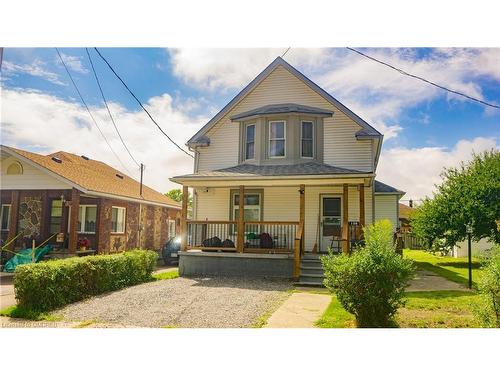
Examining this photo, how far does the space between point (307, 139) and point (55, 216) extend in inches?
383

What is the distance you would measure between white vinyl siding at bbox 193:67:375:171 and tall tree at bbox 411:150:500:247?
472cm

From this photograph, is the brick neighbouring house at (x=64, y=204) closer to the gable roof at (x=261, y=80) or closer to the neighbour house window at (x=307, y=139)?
the gable roof at (x=261, y=80)

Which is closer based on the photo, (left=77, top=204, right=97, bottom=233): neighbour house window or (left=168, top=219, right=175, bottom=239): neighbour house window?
(left=77, top=204, right=97, bottom=233): neighbour house window

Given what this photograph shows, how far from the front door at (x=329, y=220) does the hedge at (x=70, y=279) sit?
5613 mm

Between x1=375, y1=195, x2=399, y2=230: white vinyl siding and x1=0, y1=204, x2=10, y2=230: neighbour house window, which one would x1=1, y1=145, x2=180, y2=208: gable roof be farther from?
x1=375, y1=195, x2=399, y2=230: white vinyl siding

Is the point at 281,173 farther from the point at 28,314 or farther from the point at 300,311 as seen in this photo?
the point at 28,314

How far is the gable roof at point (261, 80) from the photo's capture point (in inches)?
476

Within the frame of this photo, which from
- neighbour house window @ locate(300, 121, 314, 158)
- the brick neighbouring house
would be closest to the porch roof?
neighbour house window @ locate(300, 121, 314, 158)

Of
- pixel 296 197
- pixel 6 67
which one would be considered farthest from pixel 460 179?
pixel 6 67

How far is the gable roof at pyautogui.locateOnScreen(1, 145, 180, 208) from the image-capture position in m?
13.2
